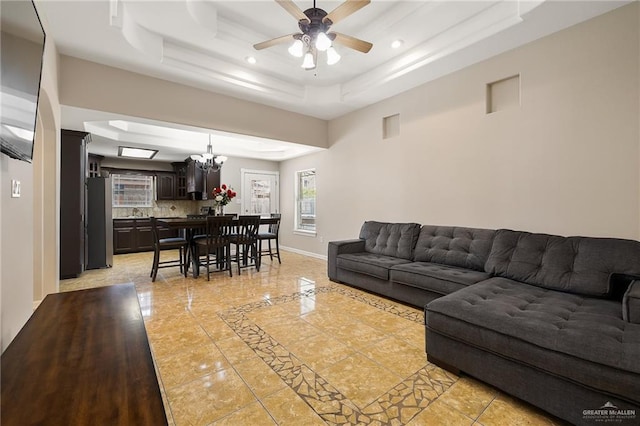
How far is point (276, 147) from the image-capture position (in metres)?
6.93

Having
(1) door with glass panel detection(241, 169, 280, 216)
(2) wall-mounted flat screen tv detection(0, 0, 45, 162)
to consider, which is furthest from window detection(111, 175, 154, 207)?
(2) wall-mounted flat screen tv detection(0, 0, 45, 162)

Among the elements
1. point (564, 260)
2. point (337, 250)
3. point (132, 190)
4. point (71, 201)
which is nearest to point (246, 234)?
point (337, 250)

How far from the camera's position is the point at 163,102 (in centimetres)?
386

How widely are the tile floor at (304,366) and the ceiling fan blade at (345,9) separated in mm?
2786

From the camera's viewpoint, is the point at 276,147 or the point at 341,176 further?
the point at 276,147

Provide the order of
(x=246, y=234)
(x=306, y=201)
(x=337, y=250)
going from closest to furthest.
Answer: (x=337, y=250) → (x=246, y=234) → (x=306, y=201)

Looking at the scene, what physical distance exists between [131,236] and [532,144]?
821cm

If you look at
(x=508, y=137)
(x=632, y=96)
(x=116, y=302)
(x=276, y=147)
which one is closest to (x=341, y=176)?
(x=276, y=147)

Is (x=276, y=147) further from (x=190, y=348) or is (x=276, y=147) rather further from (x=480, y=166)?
(x=190, y=348)

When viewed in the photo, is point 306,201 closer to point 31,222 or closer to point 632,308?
point 31,222

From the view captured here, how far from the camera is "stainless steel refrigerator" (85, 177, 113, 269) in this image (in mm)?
4992

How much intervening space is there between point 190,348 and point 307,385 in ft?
3.54

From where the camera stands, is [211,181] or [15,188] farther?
[211,181]

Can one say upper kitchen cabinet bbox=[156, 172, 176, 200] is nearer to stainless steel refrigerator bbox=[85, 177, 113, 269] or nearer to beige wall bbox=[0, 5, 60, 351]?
stainless steel refrigerator bbox=[85, 177, 113, 269]
